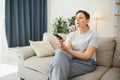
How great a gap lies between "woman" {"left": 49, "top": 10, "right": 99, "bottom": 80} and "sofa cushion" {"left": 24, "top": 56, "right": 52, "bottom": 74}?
1.18 feet

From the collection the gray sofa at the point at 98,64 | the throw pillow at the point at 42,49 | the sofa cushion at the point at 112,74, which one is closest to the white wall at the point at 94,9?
the throw pillow at the point at 42,49

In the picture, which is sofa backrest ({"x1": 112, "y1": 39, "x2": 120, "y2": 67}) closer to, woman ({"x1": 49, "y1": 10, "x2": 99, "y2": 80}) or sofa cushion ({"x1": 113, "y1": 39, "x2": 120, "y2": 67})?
sofa cushion ({"x1": 113, "y1": 39, "x2": 120, "y2": 67})

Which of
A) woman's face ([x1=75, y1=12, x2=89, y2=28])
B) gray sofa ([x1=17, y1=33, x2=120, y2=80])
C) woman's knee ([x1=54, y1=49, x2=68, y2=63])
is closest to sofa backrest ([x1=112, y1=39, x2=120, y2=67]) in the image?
gray sofa ([x1=17, y1=33, x2=120, y2=80])

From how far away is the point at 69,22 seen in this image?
19.1 ft

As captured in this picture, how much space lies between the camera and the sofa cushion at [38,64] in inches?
93.2

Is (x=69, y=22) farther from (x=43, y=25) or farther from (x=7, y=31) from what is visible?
(x=7, y=31)

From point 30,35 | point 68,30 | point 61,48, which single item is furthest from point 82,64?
point 30,35

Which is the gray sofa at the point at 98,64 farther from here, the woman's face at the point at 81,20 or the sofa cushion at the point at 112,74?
the woman's face at the point at 81,20

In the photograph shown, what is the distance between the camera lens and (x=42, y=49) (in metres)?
2.80

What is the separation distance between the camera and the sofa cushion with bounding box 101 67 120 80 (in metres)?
1.92

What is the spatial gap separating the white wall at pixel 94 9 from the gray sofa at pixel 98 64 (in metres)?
3.19

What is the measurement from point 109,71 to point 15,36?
3986 millimetres

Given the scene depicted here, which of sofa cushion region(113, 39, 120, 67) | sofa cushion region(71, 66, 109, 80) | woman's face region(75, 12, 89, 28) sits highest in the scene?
woman's face region(75, 12, 89, 28)

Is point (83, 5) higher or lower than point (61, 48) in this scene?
higher
